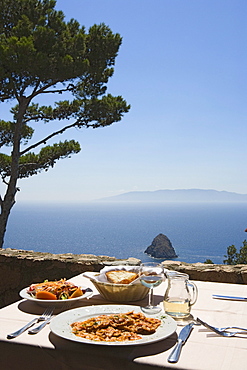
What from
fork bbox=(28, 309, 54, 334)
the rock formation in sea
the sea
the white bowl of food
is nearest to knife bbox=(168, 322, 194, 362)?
the white bowl of food

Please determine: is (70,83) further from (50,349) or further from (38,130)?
(50,349)

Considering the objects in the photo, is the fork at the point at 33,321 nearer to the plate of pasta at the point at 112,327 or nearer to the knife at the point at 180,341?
Result: the plate of pasta at the point at 112,327

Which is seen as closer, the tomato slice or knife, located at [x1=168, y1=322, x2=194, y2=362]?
knife, located at [x1=168, y1=322, x2=194, y2=362]

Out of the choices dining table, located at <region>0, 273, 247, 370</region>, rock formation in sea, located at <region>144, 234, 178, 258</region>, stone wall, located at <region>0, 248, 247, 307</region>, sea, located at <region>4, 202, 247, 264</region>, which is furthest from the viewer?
sea, located at <region>4, 202, 247, 264</region>

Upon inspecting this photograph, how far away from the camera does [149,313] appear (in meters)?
1.20

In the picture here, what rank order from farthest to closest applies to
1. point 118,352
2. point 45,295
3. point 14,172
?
point 14,172 < point 45,295 < point 118,352

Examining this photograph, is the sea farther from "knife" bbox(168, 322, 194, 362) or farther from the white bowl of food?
"knife" bbox(168, 322, 194, 362)

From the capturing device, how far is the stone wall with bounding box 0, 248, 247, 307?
220 centimetres

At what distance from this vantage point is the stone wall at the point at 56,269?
7.20ft

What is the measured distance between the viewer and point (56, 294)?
55.1 inches

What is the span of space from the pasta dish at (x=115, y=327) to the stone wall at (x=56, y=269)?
3.49 feet

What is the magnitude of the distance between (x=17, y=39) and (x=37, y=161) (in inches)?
122

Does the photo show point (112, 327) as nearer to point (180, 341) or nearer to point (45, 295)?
point (180, 341)

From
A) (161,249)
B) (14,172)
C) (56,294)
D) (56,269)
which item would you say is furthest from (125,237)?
(56,294)
